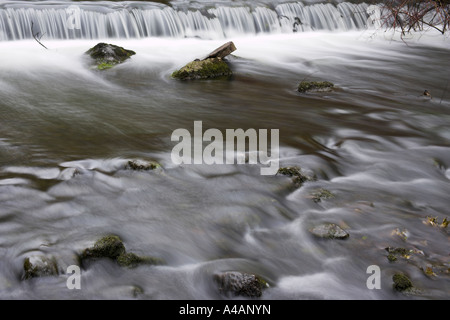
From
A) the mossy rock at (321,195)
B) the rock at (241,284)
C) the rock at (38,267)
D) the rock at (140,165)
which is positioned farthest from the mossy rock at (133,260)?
the mossy rock at (321,195)

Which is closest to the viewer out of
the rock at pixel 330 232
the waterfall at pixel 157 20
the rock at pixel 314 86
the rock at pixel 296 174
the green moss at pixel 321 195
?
the rock at pixel 330 232

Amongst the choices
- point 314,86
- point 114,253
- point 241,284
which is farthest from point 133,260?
point 314,86

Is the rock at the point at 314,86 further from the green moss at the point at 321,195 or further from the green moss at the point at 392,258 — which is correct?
the green moss at the point at 392,258

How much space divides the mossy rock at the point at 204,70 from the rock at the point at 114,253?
5.80 metres

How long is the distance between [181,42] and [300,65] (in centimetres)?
304

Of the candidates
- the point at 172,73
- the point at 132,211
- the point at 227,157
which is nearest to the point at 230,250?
the point at 132,211

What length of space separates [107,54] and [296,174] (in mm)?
6137

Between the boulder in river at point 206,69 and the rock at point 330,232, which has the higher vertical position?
the boulder in river at point 206,69

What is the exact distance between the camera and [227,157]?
5.56 m

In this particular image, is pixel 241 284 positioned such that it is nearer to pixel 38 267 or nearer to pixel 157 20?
pixel 38 267

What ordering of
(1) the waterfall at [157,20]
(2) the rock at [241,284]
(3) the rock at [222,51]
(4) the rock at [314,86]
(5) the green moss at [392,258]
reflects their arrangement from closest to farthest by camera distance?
(2) the rock at [241,284]
(5) the green moss at [392,258]
(4) the rock at [314,86]
(3) the rock at [222,51]
(1) the waterfall at [157,20]

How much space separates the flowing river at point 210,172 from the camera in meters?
3.63

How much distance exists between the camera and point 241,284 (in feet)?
11.0
